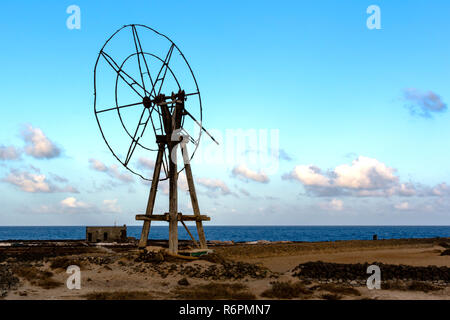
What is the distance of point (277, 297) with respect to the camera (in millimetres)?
17656

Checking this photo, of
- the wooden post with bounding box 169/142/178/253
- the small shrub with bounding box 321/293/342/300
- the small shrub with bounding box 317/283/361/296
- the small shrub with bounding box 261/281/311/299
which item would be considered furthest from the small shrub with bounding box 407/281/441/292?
the wooden post with bounding box 169/142/178/253

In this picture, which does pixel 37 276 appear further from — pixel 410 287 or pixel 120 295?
pixel 410 287

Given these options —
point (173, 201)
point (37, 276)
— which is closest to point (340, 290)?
point (173, 201)

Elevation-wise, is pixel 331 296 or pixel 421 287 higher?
pixel 331 296

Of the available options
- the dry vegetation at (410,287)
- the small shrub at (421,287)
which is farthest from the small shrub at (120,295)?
the small shrub at (421,287)

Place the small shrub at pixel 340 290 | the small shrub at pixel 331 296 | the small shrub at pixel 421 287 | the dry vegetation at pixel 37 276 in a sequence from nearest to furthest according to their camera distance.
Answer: the small shrub at pixel 331 296 < the small shrub at pixel 340 290 < the small shrub at pixel 421 287 < the dry vegetation at pixel 37 276

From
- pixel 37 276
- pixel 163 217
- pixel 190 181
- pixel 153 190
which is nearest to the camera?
pixel 37 276

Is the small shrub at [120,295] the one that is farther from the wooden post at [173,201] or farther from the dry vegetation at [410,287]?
the dry vegetation at [410,287]

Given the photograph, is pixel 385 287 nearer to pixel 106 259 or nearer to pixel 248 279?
pixel 248 279

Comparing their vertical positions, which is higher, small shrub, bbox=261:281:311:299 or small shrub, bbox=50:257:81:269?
small shrub, bbox=50:257:81:269

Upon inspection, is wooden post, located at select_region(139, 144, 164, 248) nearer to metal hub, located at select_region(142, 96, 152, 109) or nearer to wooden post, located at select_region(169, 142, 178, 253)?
wooden post, located at select_region(169, 142, 178, 253)
